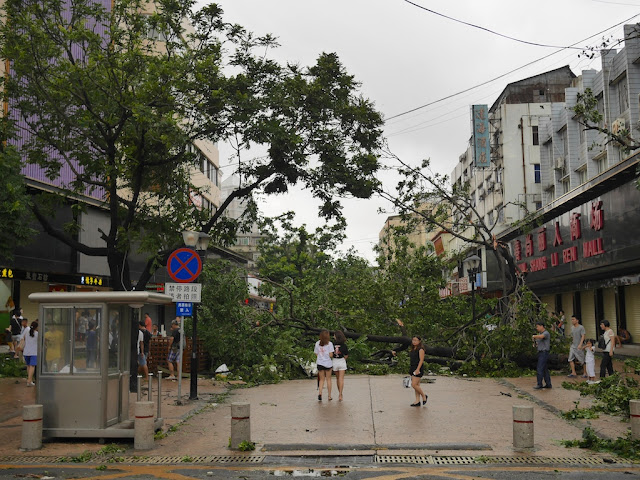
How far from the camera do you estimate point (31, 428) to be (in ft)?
32.0

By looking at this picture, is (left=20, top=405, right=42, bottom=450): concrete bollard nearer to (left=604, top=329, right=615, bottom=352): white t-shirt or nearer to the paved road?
the paved road

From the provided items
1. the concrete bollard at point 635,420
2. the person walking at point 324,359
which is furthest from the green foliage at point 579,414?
the person walking at point 324,359

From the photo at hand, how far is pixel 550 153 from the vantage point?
4191cm

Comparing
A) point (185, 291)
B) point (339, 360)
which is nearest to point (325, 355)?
point (339, 360)

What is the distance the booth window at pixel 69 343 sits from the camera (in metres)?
10.3

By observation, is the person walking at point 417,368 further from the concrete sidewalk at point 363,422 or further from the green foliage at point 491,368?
the green foliage at point 491,368

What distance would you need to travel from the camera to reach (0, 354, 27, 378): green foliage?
20.0m

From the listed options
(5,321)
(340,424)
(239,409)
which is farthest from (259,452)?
(5,321)

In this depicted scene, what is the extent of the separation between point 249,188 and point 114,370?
10764mm

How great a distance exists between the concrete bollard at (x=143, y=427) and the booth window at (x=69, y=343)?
38.4 inches

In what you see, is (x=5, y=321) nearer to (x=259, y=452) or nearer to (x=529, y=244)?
(x=259, y=452)

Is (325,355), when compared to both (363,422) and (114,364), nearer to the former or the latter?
(363,422)

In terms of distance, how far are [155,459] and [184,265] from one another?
563 cm

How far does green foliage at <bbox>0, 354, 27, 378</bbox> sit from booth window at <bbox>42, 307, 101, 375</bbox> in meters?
10.8
